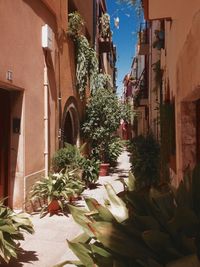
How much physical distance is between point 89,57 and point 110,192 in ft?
31.3

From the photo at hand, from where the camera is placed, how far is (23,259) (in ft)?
14.5

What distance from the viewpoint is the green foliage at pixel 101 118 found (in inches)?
483

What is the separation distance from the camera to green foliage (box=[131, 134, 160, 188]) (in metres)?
8.63

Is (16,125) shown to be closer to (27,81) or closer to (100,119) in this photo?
(27,81)

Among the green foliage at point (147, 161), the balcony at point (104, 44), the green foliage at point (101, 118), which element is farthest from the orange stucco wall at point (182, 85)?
the balcony at point (104, 44)

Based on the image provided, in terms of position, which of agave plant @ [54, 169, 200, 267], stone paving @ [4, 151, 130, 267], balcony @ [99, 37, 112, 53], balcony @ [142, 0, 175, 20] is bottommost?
stone paving @ [4, 151, 130, 267]

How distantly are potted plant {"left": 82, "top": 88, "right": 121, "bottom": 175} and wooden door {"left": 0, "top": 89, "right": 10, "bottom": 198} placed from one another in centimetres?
563

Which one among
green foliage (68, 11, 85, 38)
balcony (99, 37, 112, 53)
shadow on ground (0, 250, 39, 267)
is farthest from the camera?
balcony (99, 37, 112, 53)

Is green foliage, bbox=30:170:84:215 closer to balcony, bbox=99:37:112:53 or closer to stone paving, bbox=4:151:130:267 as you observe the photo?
stone paving, bbox=4:151:130:267

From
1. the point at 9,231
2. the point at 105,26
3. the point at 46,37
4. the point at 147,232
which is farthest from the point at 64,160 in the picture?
the point at 105,26

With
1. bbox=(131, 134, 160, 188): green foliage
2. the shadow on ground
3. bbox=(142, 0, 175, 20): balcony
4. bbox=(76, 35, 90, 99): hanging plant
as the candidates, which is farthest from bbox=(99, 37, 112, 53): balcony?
the shadow on ground

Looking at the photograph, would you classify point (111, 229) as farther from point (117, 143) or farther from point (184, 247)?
point (117, 143)

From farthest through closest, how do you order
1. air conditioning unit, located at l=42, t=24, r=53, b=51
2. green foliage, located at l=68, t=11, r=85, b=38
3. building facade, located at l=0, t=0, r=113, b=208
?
green foliage, located at l=68, t=11, r=85, b=38 < air conditioning unit, located at l=42, t=24, r=53, b=51 < building facade, located at l=0, t=0, r=113, b=208

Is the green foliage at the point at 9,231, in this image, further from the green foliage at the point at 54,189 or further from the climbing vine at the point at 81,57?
the climbing vine at the point at 81,57
